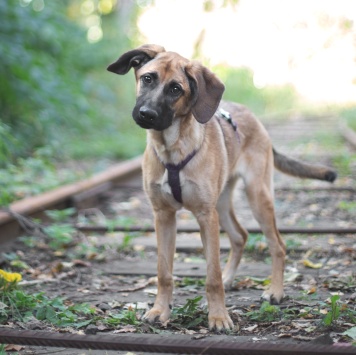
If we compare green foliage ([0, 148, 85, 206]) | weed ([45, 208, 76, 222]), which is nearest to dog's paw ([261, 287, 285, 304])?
weed ([45, 208, 76, 222])

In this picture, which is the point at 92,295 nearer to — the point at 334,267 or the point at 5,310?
the point at 5,310

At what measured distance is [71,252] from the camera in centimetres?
574

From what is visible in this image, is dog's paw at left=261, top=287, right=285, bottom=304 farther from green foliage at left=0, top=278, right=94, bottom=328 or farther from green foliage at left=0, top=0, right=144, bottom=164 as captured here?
green foliage at left=0, top=0, right=144, bottom=164

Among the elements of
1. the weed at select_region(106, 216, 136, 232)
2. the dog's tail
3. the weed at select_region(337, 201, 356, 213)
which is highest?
the dog's tail

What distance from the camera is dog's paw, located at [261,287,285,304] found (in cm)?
432

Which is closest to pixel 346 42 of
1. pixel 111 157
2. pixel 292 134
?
pixel 292 134

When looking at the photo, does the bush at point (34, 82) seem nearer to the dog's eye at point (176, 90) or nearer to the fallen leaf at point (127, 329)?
the dog's eye at point (176, 90)

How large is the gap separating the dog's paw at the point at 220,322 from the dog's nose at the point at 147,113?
1274mm

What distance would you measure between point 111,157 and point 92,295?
23.7 feet

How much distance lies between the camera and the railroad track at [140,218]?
8.76 feet

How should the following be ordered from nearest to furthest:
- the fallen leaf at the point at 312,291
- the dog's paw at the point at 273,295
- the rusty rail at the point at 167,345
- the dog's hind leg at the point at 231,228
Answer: the rusty rail at the point at 167,345
the dog's paw at the point at 273,295
the fallen leaf at the point at 312,291
the dog's hind leg at the point at 231,228

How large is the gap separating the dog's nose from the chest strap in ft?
1.53

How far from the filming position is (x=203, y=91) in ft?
12.7

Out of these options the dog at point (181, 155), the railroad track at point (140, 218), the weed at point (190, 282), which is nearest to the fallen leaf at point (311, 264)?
the railroad track at point (140, 218)
